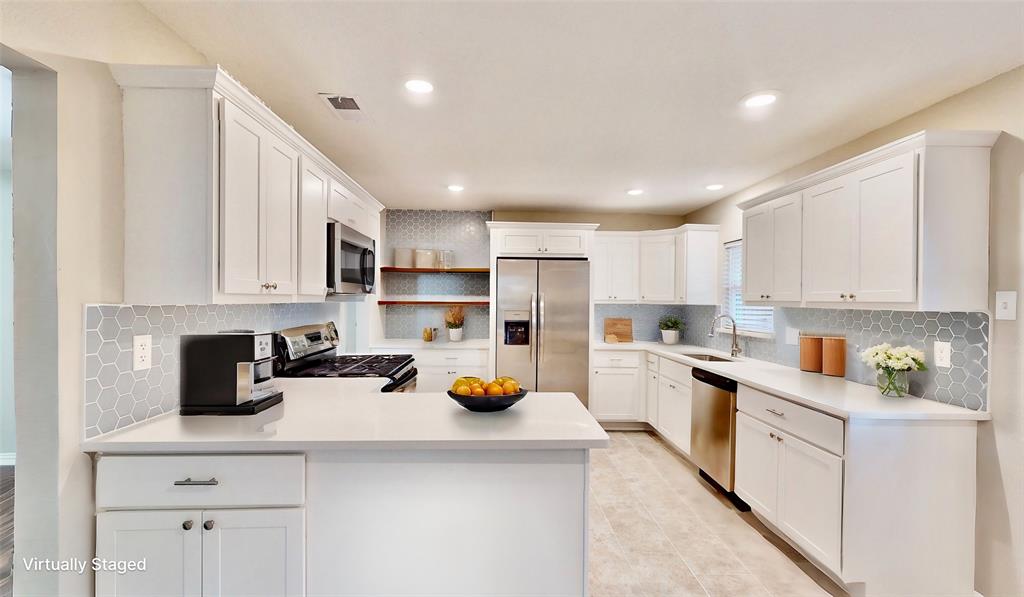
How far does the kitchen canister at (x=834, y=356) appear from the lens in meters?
2.74

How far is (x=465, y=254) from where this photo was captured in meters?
5.11

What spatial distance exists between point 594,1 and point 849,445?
2.22m

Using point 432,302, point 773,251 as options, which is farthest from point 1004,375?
point 432,302

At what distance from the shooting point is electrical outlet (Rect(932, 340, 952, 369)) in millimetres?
2111

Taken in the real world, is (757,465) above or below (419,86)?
below

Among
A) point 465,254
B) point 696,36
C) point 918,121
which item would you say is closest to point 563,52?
point 696,36

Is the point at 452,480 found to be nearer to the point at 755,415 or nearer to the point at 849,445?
the point at 849,445

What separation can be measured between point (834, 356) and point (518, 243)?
291 centimetres

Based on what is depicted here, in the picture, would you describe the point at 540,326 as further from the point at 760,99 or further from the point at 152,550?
the point at 152,550

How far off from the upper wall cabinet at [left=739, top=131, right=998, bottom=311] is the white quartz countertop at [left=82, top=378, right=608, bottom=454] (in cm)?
173

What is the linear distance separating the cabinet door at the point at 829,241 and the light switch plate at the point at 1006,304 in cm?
54

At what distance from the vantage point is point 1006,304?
188 cm

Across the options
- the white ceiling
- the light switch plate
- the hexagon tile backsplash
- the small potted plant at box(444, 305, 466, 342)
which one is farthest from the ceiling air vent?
the light switch plate

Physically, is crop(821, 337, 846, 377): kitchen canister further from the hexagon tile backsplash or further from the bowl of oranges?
the hexagon tile backsplash
